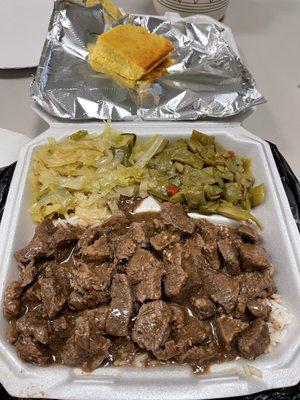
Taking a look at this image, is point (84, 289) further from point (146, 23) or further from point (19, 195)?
point (146, 23)

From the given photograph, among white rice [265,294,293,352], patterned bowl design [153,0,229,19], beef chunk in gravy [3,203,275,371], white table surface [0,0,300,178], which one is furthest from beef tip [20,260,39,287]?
patterned bowl design [153,0,229,19]

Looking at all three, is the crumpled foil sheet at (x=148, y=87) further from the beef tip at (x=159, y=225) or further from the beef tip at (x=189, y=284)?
the beef tip at (x=189, y=284)

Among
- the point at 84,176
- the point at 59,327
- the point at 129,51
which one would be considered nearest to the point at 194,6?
the point at 129,51

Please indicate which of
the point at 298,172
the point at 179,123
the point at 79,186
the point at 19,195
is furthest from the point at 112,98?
the point at 298,172

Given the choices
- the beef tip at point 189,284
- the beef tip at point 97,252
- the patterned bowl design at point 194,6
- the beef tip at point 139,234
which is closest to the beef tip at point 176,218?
the beef tip at point 139,234

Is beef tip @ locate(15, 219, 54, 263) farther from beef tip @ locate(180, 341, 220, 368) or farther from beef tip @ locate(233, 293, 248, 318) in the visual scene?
beef tip @ locate(233, 293, 248, 318)

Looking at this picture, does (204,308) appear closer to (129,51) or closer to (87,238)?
(87,238)
